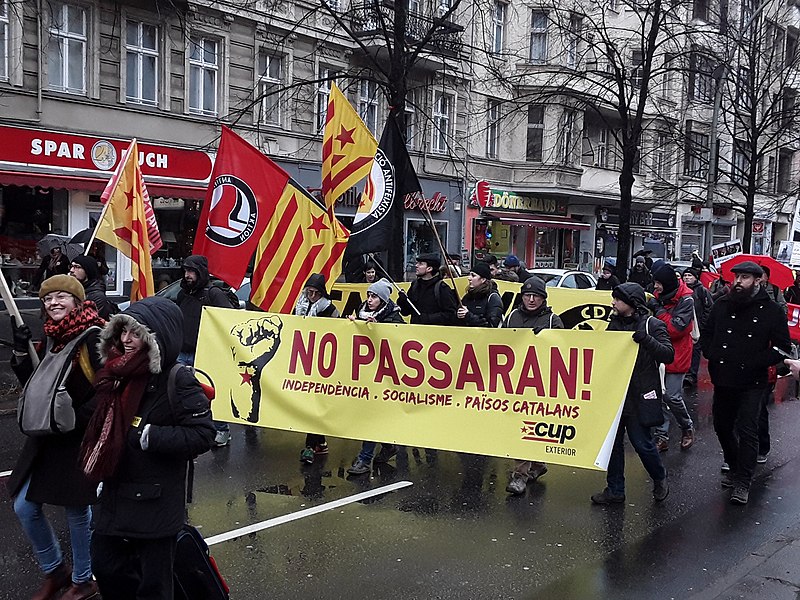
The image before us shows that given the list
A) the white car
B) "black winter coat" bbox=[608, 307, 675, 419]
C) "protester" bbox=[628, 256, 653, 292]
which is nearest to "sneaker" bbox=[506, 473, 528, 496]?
"black winter coat" bbox=[608, 307, 675, 419]

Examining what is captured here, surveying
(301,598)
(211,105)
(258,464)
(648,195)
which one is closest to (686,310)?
(258,464)

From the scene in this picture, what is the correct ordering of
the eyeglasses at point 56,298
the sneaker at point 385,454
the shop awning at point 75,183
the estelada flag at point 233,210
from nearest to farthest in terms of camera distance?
1. the eyeglasses at point 56,298
2. the sneaker at point 385,454
3. the estelada flag at point 233,210
4. the shop awning at point 75,183

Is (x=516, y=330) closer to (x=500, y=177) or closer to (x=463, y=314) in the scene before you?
(x=463, y=314)

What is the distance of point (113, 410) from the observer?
346cm

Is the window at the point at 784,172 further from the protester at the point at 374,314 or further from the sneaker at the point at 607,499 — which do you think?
the sneaker at the point at 607,499

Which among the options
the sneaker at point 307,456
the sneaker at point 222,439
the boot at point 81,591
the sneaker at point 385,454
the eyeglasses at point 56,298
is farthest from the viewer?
the sneaker at point 222,439

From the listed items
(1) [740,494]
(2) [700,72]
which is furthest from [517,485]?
(2) [700,72]

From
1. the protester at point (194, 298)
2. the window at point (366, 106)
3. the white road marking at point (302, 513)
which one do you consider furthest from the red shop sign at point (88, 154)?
the white road marking at point (302, 513)

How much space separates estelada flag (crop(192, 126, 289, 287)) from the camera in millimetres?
8039

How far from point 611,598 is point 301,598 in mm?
1746

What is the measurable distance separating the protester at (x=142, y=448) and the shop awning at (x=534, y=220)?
24.7 metres

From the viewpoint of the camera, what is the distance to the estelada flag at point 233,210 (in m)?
8.04

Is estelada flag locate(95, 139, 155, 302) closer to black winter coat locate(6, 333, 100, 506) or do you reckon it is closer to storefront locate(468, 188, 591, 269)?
black winter coat locate(6, 333, 100, 506)

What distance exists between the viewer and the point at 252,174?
8164 millimetres
